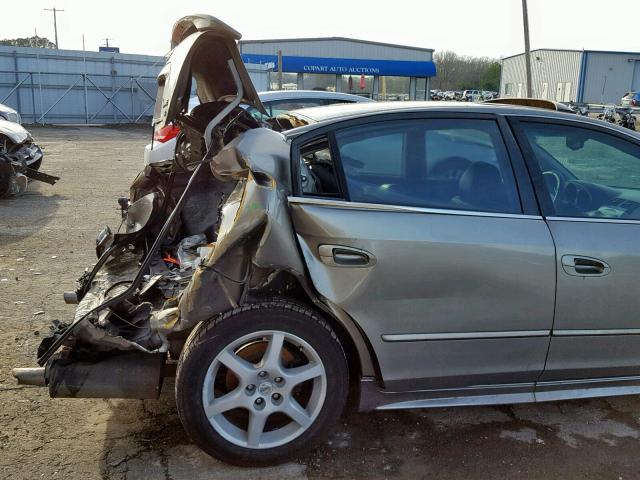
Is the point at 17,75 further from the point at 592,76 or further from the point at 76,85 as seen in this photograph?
the point at 592,76

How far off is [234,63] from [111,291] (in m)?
1.47

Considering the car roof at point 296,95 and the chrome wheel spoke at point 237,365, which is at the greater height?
the car roof at point 296,95

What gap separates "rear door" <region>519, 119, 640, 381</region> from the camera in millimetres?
3043

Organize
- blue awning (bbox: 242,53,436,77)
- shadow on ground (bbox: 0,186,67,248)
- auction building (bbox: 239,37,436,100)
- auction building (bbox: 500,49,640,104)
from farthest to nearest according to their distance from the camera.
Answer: auction building (bbox: 500,49,640,104) → auction building (bbox: 239,37,436,100) → blue awning (bbox: 242,53,436,77) → shadow on ground (bbox: 0,186,67,248)

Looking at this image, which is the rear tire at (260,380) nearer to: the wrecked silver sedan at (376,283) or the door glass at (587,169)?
the wrecked silver sedan at (376,283)

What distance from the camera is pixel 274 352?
9.37 ft

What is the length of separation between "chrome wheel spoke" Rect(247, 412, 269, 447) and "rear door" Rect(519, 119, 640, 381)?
146 cm

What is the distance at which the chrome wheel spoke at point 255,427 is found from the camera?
2.88 metres

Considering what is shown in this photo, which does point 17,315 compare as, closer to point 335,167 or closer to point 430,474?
point 335,167

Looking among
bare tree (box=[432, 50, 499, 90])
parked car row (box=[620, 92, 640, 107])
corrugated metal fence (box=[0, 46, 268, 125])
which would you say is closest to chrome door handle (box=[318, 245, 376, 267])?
corrugated metal fence (box=[0, 46, 268, 125])

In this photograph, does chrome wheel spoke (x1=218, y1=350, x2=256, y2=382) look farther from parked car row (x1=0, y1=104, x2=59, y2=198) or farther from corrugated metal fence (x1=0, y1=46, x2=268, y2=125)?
corrugated metal fence (x1=0, y1=46, x2=268, y2=125)

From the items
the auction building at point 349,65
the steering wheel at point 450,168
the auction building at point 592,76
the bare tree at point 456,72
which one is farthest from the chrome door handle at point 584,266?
the bare tree at point 456,72

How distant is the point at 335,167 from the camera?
9.98 feet

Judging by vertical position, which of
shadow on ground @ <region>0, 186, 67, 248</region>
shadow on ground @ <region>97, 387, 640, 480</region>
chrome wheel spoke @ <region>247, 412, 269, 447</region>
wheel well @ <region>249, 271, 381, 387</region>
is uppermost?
wheel well @ <region>249, 271, 381, 387</region>
